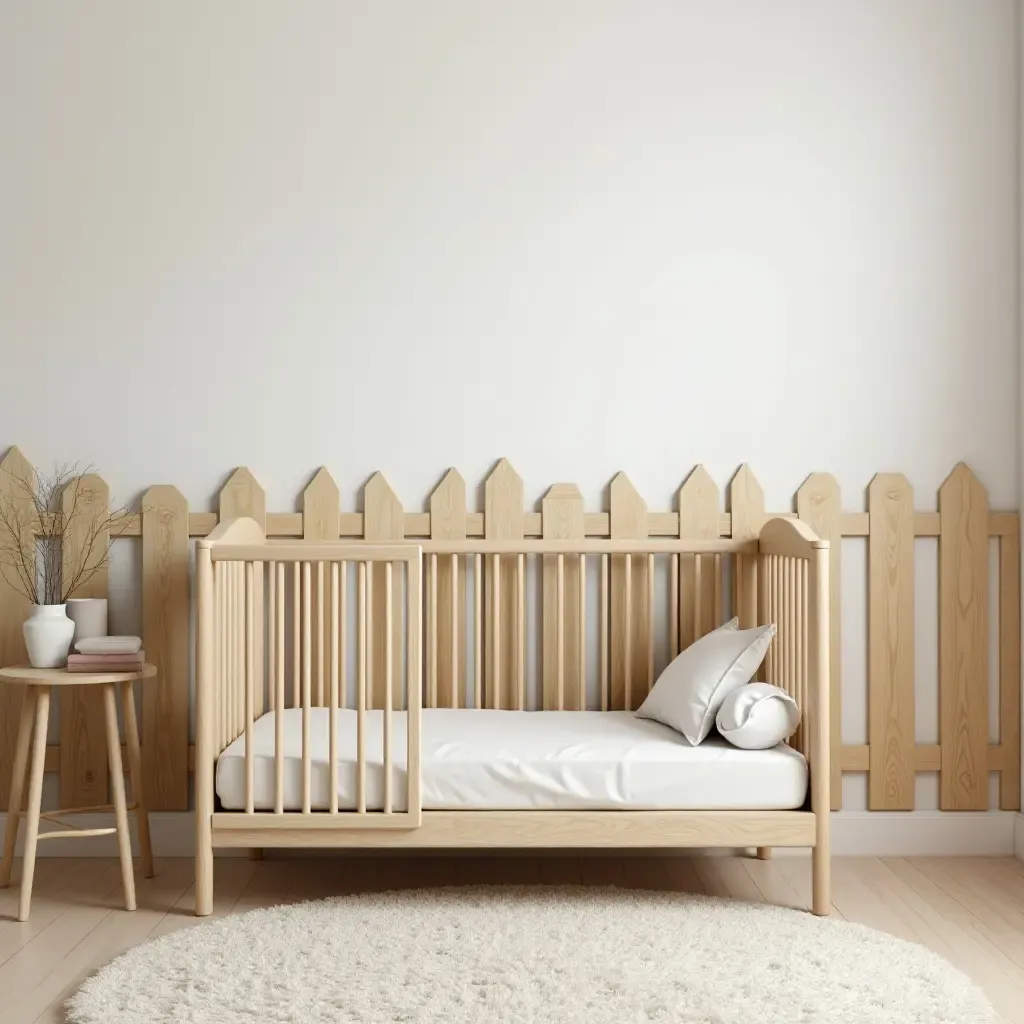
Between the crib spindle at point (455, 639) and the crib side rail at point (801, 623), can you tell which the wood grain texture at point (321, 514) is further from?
the crib side rail at point (801, 623)

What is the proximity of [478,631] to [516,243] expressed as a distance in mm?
1055

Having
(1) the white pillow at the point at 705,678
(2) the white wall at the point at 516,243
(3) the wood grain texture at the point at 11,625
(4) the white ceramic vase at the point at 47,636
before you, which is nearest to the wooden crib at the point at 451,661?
(1) the white pillow at the point at 705,678

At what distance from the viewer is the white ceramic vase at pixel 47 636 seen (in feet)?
9.30

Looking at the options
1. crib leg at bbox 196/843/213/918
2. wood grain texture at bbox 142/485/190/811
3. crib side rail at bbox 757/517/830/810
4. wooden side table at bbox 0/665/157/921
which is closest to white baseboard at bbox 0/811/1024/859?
wood grain texture at bbox 142/485/190/811

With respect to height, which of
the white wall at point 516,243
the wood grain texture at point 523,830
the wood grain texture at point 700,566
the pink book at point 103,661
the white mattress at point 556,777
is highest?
the white wall at point 516,243

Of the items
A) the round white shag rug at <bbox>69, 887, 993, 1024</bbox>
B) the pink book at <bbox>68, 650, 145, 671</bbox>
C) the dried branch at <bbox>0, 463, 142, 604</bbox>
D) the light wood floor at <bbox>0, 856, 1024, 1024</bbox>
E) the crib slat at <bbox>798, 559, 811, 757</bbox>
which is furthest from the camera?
the dried branch at <bbox>0, 463, 142, 604</bbox>

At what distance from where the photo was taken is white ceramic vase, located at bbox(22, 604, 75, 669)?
9.30 feet

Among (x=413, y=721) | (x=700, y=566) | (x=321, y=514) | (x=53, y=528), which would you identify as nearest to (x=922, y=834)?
(x=700, y=566)

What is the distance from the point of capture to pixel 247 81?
3164 millimetres

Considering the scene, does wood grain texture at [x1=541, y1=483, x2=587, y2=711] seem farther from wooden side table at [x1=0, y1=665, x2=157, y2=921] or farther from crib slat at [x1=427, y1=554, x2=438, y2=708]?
wooden side table at [x1=0, y1=665, x2=157, y2=921]

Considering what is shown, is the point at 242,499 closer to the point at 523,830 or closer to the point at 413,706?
the point at 413,706

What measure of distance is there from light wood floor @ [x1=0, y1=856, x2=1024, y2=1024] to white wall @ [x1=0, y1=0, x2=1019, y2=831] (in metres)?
0.36

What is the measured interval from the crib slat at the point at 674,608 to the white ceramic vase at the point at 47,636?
154 cm

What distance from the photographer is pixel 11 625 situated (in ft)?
10.3
